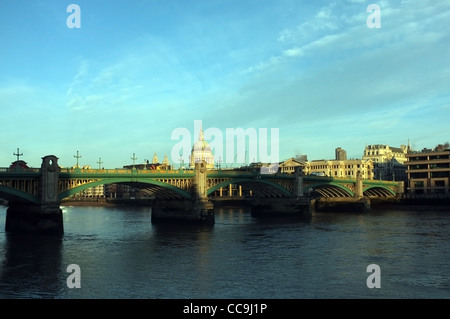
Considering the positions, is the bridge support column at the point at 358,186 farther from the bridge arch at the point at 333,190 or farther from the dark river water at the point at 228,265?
the dark river water at the point at 228,265

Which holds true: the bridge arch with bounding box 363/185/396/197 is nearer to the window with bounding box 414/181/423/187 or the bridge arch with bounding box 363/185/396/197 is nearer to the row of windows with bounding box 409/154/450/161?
the window with bounding box 414/181/423/187

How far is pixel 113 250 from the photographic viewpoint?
56469 mm

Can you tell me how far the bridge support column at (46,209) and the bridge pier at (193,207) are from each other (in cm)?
2566

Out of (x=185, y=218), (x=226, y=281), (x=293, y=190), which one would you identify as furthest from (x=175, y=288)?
(x=293, y=190)

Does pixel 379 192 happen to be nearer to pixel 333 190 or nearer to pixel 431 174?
pixel 431 174

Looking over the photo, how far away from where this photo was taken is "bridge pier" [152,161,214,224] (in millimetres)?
89438

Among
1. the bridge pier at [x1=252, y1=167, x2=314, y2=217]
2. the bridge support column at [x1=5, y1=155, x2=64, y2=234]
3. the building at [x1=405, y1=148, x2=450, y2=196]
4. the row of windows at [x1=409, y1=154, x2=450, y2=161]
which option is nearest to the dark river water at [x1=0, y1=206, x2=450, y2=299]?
the bridge support column at [x1=5, y1=155, x2=64, y2=234]

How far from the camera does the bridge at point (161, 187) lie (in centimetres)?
7038

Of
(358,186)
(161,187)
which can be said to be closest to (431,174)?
(358,186)

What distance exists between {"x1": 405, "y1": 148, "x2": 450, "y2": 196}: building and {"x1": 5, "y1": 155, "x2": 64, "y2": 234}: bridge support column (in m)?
120

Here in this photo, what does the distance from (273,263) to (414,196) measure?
116522mm

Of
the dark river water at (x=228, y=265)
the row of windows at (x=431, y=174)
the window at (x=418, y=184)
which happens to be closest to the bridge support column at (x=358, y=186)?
the window at (x=418, y=184)

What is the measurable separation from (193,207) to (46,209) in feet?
91.4

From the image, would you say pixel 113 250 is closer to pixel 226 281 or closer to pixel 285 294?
pixel 226 281
